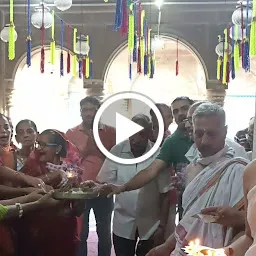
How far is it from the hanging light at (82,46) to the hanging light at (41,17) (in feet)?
0.43

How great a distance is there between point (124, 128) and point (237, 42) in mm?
545

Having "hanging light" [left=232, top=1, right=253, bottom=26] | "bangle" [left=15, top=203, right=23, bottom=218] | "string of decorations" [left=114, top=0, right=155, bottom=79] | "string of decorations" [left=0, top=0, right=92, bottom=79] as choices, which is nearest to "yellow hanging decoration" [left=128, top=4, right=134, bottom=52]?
"string of decorations" [left=114, top=0, right=155, bottom=79]

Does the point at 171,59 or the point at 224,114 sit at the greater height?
the point at 171,59

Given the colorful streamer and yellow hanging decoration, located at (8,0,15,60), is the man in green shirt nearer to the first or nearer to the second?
the colorful streamer

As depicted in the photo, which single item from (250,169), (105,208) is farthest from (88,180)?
(250,169)

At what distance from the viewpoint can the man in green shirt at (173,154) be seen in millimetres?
1576

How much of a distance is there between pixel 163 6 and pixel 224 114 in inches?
19.9

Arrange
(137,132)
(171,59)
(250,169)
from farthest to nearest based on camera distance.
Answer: (171,59), (137,132), (250,169)

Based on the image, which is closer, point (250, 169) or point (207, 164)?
point (250, 169)

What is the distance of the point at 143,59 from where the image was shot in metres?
1.69

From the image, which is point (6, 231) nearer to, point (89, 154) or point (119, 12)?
point (89, 154)

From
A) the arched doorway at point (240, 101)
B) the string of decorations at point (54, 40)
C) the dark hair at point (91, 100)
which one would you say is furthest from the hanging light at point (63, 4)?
the arched doorway at point (240, 101)

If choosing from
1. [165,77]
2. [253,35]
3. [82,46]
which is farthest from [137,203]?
[253,35]

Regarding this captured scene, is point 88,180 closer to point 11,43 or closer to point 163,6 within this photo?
point 11,43
